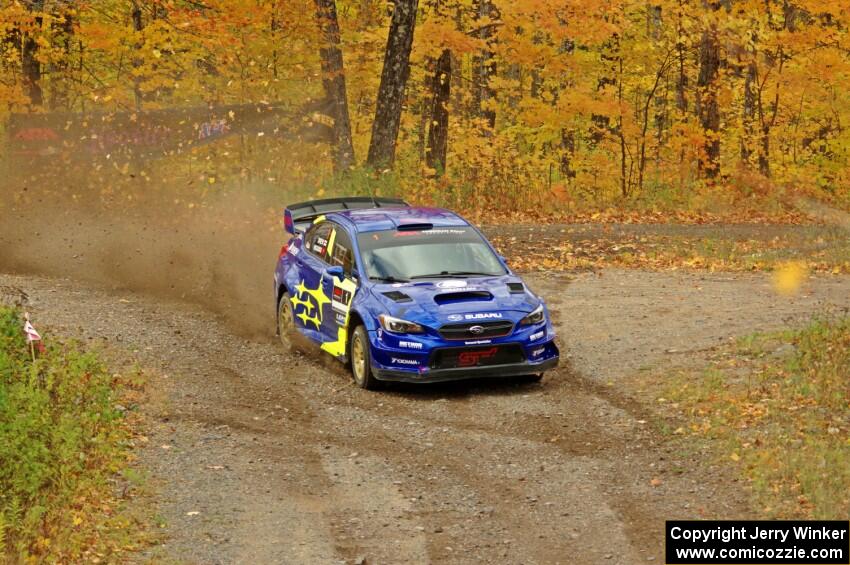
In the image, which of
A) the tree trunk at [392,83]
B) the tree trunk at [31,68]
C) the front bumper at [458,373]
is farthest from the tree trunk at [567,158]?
the front bumper at [458,373]

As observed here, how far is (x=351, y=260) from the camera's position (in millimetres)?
14305

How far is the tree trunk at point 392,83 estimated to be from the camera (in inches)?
1096

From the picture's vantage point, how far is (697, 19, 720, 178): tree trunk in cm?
3063

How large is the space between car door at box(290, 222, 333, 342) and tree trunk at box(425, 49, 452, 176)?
14886 millimetres

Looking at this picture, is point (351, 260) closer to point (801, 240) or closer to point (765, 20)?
point (801, 240)

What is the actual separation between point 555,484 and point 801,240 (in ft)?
54.3

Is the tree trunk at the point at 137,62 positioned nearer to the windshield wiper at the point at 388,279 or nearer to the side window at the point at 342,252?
the side window at the point at 342,252

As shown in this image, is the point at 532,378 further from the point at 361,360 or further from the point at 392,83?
the point at 392,83

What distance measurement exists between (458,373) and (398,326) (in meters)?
0.80

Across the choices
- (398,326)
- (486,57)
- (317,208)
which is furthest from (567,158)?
(398,326)

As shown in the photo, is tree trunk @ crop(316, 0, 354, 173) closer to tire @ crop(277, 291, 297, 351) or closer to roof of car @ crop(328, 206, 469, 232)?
tire @ crop(277, 291, 297, 351)

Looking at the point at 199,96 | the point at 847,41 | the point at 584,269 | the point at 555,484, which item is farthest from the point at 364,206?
the point at 847,41

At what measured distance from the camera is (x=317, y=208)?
17.0 metres

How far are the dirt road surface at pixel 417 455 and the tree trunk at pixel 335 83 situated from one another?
1159 centimetres
